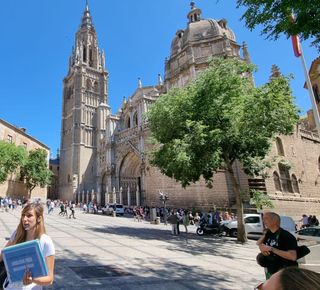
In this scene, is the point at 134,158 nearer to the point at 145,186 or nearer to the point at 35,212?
the point at 145,186

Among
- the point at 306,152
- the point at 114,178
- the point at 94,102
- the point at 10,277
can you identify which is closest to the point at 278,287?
the point at 10,277

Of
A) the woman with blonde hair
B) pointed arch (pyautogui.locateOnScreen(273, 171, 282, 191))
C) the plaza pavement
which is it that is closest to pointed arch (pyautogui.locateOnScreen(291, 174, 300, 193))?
pointed arch (pyautogui.locateOnScreen(273, 171, 282, 191))

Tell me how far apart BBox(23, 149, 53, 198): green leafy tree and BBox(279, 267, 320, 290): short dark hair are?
35143mm

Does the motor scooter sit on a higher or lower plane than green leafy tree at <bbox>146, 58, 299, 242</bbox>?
lower

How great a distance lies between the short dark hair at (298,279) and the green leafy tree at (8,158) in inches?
1166

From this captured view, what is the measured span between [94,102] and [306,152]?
122 feet

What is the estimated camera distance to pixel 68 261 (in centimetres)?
547

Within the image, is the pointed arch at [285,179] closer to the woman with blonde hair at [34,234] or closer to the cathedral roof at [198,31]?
the cathedral roof at [198,31]

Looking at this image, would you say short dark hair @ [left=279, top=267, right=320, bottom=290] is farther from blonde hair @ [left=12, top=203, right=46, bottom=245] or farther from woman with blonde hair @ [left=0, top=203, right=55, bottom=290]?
blonde hair @ [left=12, top=203, right=46, bottom=245]

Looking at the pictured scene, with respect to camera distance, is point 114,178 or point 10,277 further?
point 114,178

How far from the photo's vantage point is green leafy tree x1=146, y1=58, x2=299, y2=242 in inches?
399

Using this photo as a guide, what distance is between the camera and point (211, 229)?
519 inches

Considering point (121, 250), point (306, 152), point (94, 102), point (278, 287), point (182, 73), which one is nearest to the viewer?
point (278, 287)

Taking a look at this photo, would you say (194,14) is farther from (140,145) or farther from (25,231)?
(25,231)
